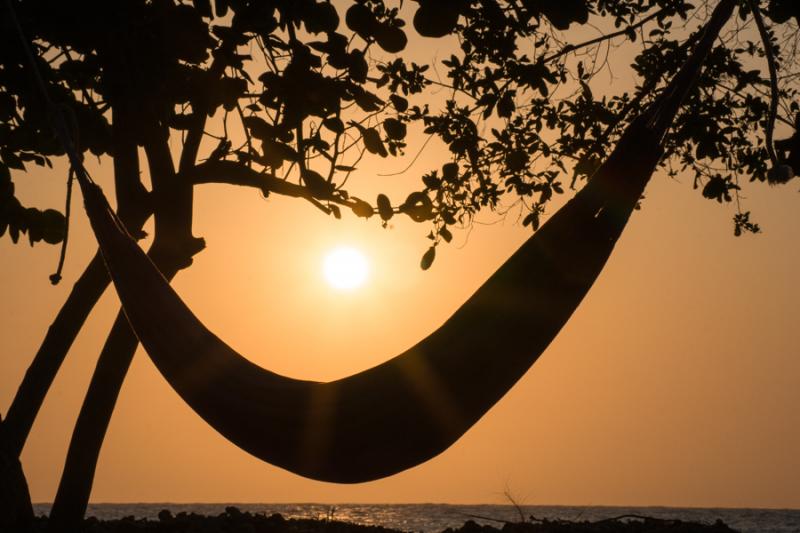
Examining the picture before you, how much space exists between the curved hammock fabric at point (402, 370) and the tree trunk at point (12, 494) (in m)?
3.08

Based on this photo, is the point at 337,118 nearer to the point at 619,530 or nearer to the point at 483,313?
the point at 483,313

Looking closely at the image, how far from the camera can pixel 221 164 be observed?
624 centimetres

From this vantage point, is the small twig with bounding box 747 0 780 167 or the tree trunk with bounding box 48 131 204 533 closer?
the small twig with bounding box 747 0 780 167

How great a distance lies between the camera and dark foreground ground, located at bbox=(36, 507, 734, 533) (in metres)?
6.61

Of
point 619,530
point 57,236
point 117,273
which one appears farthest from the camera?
point 619,530

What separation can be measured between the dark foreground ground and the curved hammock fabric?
3.88 metres

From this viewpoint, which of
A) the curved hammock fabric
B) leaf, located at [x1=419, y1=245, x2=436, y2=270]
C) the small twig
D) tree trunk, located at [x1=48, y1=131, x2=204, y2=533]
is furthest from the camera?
leaf, located at [x1=419, y1=245, x2=436, y2=270]

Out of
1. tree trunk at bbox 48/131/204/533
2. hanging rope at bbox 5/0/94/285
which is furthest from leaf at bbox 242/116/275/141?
hanging rope at bbox 5/0/94/285

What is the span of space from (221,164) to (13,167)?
1436 mm

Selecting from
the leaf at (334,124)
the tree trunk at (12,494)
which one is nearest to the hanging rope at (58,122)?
the leaf at (334,124)

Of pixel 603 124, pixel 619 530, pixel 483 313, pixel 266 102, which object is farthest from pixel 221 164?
pixel 619 530

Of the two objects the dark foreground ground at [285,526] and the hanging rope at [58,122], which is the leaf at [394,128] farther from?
the dark foreground ground at [285,526]

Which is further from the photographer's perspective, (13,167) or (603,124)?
(603,124)

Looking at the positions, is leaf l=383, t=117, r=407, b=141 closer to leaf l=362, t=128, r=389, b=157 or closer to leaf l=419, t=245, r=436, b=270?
leaf l=362, t=128, r=389, b=157
